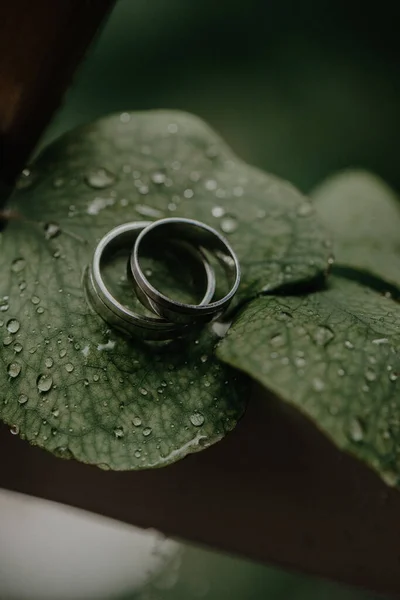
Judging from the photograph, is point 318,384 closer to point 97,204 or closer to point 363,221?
point 97,204

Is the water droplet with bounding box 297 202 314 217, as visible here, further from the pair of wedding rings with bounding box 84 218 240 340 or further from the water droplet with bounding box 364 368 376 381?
the water droplet with bounding box 364 368 376 381

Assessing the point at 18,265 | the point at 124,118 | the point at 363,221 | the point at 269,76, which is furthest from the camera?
the point at 269,76

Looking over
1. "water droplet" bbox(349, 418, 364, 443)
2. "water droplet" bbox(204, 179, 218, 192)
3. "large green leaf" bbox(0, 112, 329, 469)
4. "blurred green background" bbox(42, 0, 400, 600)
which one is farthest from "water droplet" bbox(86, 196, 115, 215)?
"blurred green background" bbox(42, 0, 400, 600)

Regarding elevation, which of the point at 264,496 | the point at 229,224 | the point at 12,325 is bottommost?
the point at 264,496

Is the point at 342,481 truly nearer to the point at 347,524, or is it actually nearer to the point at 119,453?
the point at 347,524

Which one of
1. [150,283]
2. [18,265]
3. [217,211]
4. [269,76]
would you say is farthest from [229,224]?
[269,76]
